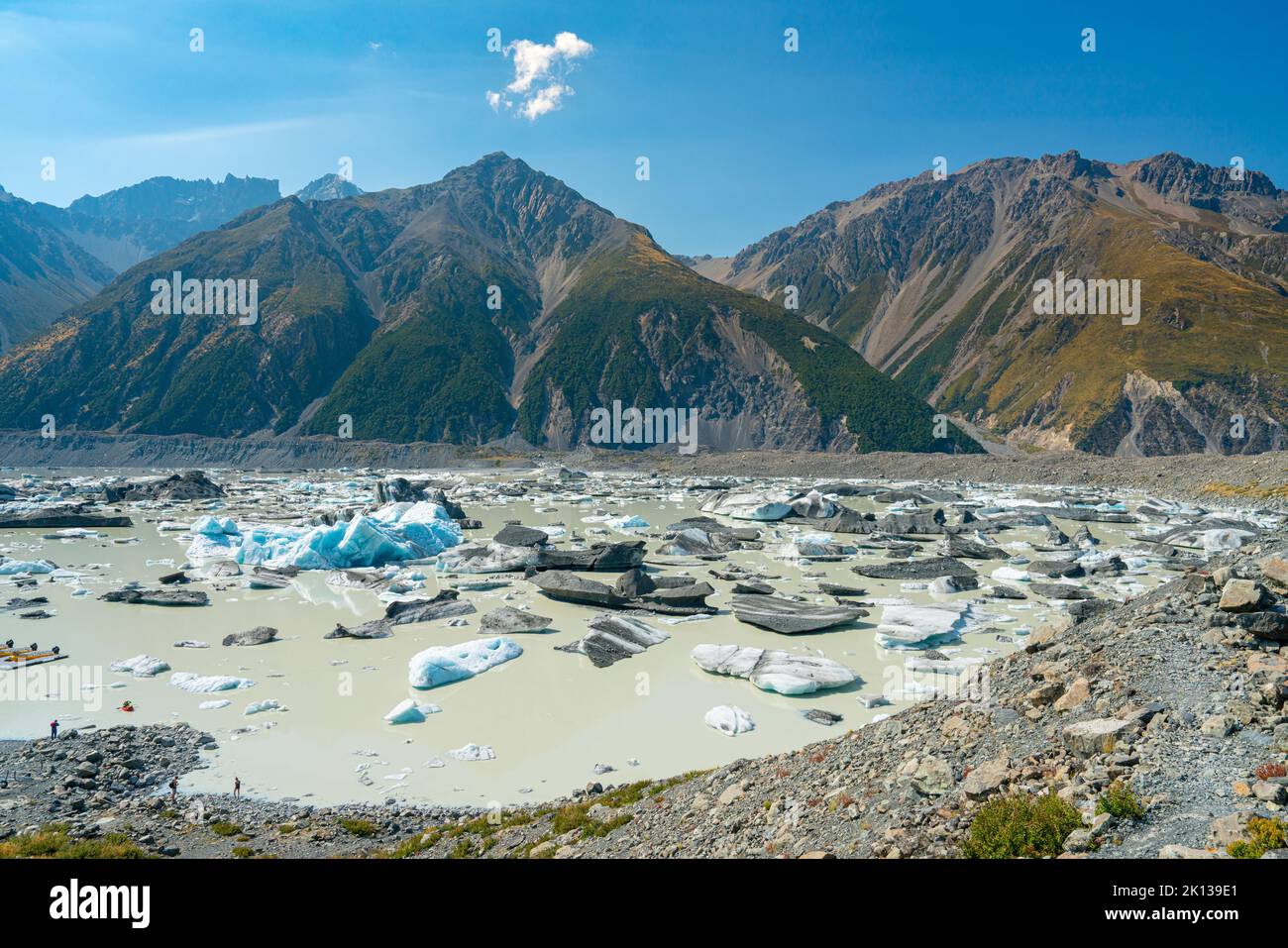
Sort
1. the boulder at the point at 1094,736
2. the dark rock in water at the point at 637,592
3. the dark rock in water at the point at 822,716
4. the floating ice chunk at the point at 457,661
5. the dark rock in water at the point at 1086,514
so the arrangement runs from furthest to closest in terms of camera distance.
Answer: the dark rock in water at the point at 1086,514, the dark rock in water at the point at 637,592, the floating ice chunk at the point at 457,661, the dark rock in water at the point at 822,716, the boulder at the point at 1094,736

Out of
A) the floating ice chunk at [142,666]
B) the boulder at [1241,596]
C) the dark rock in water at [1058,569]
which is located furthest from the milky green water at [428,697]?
the boulder at [1241,596]

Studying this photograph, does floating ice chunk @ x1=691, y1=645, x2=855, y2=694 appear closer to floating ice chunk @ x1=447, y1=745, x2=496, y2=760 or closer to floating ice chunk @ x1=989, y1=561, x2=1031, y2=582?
floating ice chunk @ x1=447, y1=745, x2=496, y2=760

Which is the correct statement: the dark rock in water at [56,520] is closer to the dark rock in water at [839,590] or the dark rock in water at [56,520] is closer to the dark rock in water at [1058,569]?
the dark rock in water at [839,590]

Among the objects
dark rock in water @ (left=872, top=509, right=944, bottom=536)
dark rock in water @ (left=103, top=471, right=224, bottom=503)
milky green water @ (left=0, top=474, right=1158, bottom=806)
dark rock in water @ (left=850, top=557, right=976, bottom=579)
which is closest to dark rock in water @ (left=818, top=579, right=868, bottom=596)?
milky green water @ (left=0, top=474, right=1158, bottom=806)

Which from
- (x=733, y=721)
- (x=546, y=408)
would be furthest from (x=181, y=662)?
(x=546, y=408)

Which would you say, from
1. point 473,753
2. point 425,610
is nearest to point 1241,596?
point 473,753
